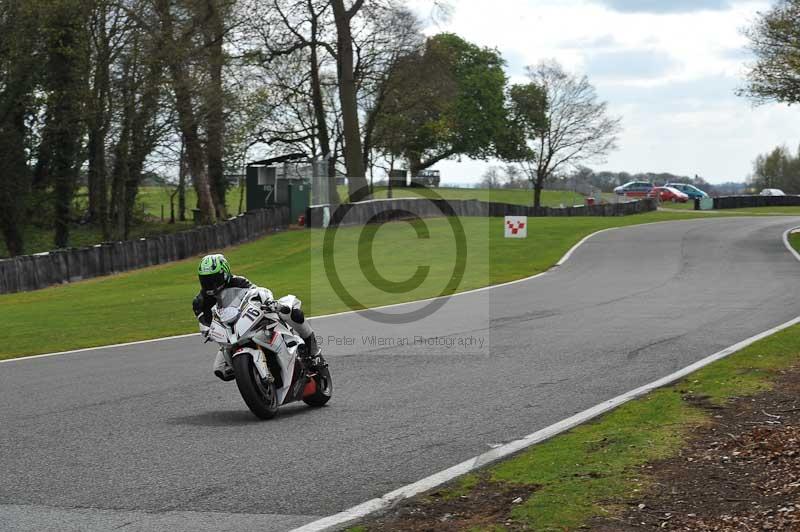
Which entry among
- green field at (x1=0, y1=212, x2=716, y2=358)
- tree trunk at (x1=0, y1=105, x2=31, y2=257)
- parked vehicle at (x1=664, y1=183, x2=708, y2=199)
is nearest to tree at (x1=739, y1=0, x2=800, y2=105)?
green field at (x1=0, y1=212, x2=716, y2=358)

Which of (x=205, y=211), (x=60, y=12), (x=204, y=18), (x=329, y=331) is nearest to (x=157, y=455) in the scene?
(x=329, y=331)

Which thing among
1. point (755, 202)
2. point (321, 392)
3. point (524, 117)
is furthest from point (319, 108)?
point (321, 392)

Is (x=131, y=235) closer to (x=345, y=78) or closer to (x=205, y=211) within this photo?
(x=205, y=211)

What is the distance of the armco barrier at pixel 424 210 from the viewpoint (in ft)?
144

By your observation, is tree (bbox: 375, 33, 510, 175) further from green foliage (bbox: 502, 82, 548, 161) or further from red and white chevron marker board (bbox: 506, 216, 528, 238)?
red and white chevron marker board (bbox: 506, 216, 528, 238)

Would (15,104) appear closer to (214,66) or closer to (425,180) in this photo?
(214,66)

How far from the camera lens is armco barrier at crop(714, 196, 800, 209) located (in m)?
71.9

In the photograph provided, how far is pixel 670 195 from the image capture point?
85.5 metres

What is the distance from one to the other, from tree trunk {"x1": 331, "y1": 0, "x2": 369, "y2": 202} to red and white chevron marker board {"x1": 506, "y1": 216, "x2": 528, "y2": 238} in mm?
12339

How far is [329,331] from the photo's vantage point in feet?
57.2

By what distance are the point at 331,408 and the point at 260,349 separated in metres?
1.14

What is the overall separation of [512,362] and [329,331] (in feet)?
15.7

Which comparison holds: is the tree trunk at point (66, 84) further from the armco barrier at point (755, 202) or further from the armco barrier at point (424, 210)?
the armco barrier at point (755, 202)

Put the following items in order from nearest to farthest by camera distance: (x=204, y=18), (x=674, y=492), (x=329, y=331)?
(x=674, y=492), (x=329, y=331), (x=204, y=18)
